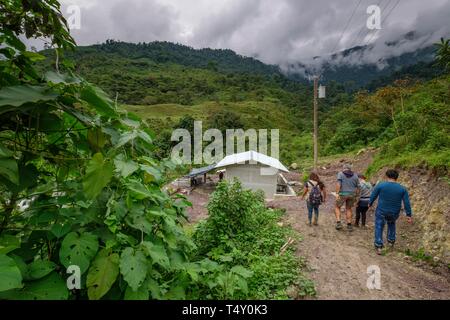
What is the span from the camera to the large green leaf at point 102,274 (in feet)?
4.24

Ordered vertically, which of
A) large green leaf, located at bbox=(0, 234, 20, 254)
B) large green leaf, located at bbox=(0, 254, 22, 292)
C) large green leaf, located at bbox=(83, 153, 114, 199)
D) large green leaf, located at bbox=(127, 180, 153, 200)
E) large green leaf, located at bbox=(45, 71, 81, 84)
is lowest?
large green leaf, located at bbox=(0, 254, 22, 292)

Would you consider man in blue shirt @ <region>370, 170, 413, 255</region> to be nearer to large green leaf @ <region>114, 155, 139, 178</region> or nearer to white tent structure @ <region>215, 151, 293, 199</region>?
large green leaf @ <region>114, 155, 139, 178</region>

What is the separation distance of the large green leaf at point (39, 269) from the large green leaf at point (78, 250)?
5 cm

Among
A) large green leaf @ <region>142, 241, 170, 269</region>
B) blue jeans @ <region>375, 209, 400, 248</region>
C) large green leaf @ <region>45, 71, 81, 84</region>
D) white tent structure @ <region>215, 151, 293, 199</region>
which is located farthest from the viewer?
white tent structure @ <region>215, 151, 293, 199</region>

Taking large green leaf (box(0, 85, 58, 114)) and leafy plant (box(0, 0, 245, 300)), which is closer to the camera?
large green leaf (box(0, 85, 58, 114))

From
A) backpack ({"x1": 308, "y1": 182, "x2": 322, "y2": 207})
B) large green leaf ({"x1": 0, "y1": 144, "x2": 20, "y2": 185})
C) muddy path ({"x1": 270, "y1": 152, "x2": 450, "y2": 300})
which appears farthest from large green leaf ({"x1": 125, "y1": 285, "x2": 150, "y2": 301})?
backpack ({"x1": 308, "y1": 182, "x2": 322, "y2": 207})

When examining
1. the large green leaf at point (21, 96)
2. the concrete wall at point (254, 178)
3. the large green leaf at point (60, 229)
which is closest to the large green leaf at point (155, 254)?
the large green leaf at point (60, 229)

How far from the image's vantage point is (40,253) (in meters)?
1.44

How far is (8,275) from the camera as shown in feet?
3.41

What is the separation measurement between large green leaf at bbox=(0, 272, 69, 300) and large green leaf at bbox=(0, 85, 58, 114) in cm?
69

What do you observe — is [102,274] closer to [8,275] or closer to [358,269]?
[8,275]

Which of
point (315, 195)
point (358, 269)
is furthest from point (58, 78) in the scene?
point (315, 195)

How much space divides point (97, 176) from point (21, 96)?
1.23ft

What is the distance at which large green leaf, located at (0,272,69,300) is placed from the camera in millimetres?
1176
